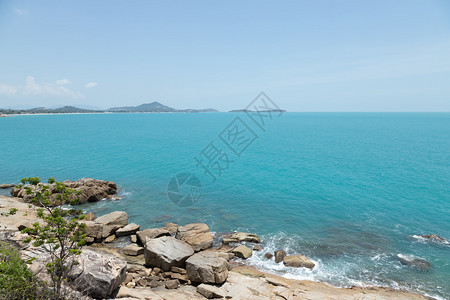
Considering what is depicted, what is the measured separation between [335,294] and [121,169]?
51253mm

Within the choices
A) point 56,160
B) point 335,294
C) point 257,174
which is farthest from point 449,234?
point 56,160

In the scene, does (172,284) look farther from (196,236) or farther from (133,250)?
(196,236)

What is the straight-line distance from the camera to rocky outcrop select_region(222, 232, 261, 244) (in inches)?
1122

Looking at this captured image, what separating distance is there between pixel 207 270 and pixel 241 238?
9.24m

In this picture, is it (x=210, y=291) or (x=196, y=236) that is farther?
(x=196, y=236)

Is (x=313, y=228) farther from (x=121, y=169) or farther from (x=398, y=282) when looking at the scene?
(x=121, y=169)

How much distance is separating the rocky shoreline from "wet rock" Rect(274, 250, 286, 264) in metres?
0.10

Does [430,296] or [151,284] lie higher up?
[151,284]

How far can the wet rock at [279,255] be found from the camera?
2526cm

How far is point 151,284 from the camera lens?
20.1 m

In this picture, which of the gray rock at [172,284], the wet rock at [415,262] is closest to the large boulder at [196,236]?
the gray rock at [172,284]

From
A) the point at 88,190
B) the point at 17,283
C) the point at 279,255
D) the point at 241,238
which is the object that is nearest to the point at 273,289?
the point at 279,255

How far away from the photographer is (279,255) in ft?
84.0

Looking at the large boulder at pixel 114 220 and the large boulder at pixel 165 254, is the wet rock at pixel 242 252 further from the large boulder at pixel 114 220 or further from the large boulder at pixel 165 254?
the large boulder at pixel 114 220
